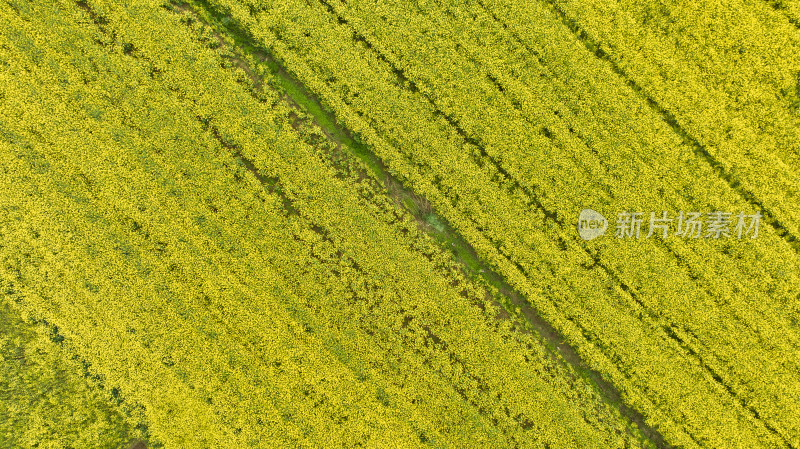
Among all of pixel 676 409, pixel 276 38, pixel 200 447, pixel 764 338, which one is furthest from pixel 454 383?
pixel 276 38

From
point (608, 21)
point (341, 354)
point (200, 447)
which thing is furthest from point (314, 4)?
point (200, 447)

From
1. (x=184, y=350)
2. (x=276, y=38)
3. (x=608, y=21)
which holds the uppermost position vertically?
(x=608, y=21)

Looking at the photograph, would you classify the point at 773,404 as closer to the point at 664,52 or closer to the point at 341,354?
the point at 664,52

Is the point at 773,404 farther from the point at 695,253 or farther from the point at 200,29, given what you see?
Result: the point at 200,29

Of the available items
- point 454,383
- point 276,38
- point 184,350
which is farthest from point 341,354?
point 276,38

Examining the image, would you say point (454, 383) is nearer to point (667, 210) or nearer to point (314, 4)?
point (667, 210)

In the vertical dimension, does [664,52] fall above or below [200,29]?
above

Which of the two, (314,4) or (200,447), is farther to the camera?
(314,4)

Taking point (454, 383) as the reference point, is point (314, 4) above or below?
above

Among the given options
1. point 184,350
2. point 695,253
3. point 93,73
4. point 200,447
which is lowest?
point 200,447
